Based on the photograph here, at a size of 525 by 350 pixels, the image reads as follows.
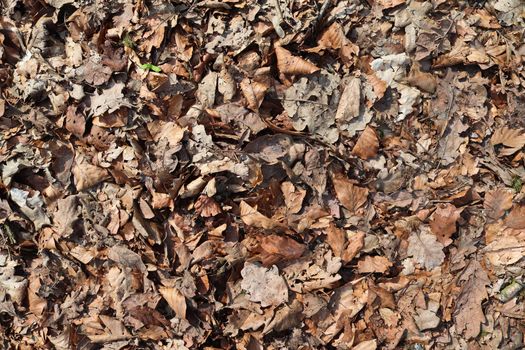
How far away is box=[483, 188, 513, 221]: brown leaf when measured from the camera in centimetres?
327

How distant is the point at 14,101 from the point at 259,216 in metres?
1.81

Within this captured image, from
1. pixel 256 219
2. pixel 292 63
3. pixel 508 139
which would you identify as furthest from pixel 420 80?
pixel 256 219

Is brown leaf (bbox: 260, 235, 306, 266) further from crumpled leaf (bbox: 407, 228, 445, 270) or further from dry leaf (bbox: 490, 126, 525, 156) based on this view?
dry leaf (bbox: 490, 126, 525, 156)

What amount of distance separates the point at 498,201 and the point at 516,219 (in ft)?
0.55

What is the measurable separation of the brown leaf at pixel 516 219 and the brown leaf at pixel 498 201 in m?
0.05

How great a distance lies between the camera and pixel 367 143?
10.6 ft

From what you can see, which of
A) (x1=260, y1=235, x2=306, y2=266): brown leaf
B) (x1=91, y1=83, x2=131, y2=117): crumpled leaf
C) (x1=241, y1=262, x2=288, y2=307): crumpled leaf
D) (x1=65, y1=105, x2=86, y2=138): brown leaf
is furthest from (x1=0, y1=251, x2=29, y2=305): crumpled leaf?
(x1=260, y1=235, x2=306, y2=266): brown leaf

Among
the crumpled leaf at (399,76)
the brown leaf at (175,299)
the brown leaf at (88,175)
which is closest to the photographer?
the brown leaf at (175,299)

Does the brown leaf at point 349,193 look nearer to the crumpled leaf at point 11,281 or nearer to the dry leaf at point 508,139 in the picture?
the dry leaf at point 508,139

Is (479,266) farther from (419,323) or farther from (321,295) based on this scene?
(321,295)

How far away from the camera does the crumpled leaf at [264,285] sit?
3.14 metres

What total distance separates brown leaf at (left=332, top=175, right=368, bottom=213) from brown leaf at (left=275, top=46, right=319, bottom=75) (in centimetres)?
73

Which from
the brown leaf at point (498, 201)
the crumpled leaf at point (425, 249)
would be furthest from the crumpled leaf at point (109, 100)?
the brown leaf at point (498, 201)

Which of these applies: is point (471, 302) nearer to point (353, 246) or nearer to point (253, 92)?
point (353, 246)
